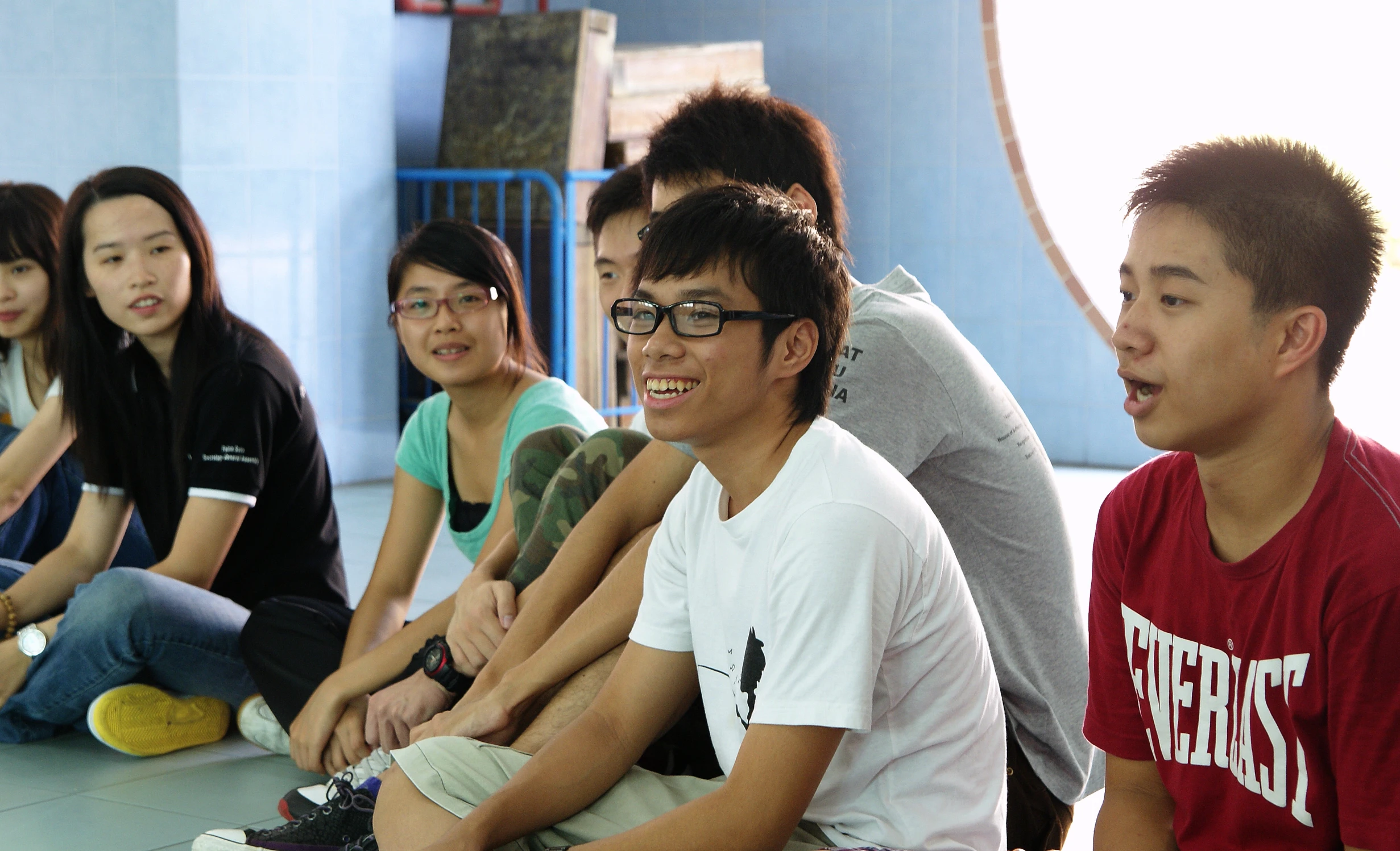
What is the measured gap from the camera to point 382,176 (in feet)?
17.7

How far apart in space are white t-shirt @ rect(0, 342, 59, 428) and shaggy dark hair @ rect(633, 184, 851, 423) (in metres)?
2.17

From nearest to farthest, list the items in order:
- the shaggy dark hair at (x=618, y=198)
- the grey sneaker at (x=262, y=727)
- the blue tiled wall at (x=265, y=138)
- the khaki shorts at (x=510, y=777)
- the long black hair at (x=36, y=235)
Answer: the khaki shorts at (x=510, y=777) → the shaggy dark hair at (x=618, y=198) → the grey sneaker at (x=262, y=727) → the long black hair at (x=36, y=235) → the blue tiled wall at (x=265, y=138)

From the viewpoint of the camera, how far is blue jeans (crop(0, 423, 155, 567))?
120 inches

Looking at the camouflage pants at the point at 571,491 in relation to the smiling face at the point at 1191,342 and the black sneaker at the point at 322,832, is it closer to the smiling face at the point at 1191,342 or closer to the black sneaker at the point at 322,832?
the black sneaker at the point at 322,832

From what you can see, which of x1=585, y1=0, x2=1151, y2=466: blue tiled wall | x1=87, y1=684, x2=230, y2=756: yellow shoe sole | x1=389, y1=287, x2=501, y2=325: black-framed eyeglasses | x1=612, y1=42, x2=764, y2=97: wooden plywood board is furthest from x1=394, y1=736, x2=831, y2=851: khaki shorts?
x1=585, y1=0, x2=1151, y2=466: blue tiled wall

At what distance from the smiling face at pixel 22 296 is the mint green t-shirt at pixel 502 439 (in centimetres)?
99

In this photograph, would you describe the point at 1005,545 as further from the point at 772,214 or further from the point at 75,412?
the point at 75,412

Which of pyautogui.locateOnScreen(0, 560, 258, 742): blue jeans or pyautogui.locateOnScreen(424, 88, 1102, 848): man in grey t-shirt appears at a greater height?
pyautogui.locateOnScreen(424, 88, 1102, 848): man in grey t-shirt

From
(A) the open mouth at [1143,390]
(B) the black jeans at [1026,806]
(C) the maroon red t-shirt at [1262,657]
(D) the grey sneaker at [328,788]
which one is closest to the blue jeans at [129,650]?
(D) the grey sneaker at [328,788]

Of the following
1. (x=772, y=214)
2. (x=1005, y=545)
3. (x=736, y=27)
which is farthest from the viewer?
(x=736, y=27)

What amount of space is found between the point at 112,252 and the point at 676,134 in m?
1.23

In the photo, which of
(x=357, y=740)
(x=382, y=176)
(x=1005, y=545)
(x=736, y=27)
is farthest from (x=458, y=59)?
(x=1005, y=545)

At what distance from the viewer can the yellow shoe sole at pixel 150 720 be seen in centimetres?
245

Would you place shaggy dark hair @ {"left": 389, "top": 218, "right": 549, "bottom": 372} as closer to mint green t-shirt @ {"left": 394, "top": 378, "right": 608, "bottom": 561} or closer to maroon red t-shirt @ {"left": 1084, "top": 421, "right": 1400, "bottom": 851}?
mint green t-shirt @ {"left": 394, "top": 378, "right": 608, "bottom": 561}
